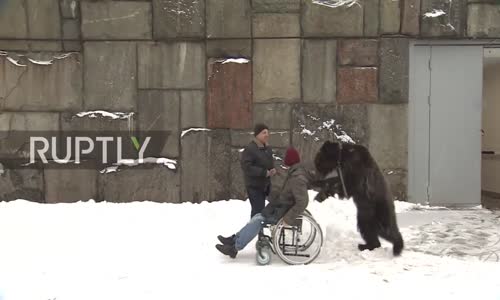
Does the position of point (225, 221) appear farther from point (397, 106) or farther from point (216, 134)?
point (397, 106)

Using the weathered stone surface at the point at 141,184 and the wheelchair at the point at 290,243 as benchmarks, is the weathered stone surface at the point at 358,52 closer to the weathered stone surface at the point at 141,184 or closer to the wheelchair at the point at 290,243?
the weathered stone surface at the point at 141,184

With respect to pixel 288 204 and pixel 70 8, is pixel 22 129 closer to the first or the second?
pixel 70 8

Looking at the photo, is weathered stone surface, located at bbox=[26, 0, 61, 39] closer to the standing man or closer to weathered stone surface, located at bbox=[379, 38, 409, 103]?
the standing man

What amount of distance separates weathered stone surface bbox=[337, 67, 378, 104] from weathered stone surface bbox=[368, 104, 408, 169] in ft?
0.74

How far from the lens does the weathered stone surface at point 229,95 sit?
30.8 feet

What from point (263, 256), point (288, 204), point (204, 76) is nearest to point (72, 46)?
point (204, 76)

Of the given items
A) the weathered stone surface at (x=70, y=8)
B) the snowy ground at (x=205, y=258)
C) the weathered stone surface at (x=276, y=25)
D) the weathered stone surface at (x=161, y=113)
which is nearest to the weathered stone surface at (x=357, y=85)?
the weathered stone surface at (x=276, y=25)

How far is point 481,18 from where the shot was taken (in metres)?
9.51

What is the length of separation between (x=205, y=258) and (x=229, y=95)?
3.53 meters

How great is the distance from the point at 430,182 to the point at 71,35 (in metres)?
6.89

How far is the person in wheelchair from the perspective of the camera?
6.22m

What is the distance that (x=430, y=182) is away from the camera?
9742 millimetres

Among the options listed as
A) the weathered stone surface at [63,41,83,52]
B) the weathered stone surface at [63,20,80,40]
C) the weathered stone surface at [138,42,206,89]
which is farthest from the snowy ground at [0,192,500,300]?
the weathered stone surface at [63,20,80,40]

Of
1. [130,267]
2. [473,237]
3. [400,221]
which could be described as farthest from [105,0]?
[473,237]
